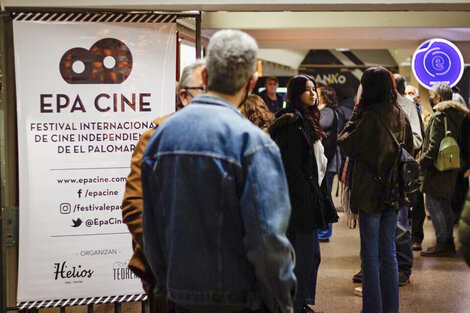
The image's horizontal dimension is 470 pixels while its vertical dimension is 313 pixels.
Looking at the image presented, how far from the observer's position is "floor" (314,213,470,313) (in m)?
5.57

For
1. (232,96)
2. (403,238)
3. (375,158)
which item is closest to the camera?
(232,96)

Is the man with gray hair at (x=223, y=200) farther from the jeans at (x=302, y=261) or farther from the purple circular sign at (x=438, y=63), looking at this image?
the purple circular sign at (x=438, y=63)

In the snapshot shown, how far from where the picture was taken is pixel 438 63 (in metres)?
10.1

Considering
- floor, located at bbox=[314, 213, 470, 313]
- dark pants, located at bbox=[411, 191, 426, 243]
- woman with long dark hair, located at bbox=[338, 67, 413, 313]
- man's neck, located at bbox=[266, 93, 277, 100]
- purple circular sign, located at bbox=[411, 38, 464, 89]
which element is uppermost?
purple circular sign, located at bbox=[411, 38, 464, 89]

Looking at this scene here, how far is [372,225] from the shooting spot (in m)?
4.75

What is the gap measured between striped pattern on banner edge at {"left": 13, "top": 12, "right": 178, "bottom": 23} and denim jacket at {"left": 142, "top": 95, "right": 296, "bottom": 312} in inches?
83.7

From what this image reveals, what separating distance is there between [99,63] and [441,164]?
4121 millimetres

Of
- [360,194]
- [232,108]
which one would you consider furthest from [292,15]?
[232,108]

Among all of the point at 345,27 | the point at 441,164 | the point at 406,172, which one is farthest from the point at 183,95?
the point at 345,27

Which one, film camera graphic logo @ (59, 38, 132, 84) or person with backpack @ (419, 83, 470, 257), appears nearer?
film camera graphic logo @ (59, 38, 132, 84)

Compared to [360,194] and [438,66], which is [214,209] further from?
[438,66]

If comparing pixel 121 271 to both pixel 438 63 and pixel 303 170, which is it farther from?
pixel 438 63

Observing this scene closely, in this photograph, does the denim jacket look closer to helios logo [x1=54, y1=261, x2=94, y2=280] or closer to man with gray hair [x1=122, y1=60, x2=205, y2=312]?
man with gray hair [x1=122, y1=60, x2=205, y2=312]

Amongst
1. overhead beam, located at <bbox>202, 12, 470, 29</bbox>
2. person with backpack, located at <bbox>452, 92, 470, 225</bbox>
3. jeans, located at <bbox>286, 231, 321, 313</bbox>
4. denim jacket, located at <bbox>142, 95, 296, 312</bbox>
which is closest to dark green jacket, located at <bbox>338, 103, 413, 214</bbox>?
jeans, located at <bbox>286, 231, 321, 313</bbox>
